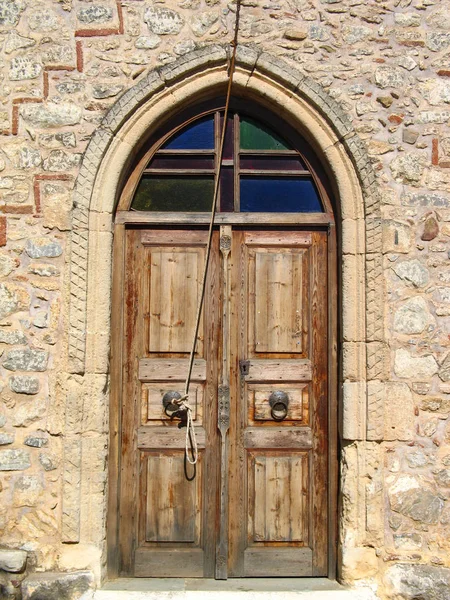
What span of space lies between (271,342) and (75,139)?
1.70 m

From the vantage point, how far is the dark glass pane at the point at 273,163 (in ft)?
12.8

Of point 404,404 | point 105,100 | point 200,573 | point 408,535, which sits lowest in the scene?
point 200,573

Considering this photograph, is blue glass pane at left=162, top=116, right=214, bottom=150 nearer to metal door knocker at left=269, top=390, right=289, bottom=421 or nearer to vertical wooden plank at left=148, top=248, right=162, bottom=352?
vertical wooden plank at left=148, top=248, right=162, bottom=352

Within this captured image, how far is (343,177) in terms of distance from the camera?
146 inches

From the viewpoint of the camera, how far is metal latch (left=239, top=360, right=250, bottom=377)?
378 cm

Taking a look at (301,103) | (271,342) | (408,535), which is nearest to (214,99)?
(301,103)

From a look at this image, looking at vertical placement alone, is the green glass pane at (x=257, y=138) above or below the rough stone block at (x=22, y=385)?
above

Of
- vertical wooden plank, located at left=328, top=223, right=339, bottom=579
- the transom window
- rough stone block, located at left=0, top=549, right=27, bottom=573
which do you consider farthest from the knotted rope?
rough stone block, located at left=0, top=549, right=27, bottom=573

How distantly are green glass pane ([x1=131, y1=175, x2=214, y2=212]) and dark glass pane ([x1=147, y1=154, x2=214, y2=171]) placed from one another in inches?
2.8

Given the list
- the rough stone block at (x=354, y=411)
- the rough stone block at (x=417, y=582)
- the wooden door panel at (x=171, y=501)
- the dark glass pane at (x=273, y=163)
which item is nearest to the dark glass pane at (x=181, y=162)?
the dark glass pane at (x=273, y=163)

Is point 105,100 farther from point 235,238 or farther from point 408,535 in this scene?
point 408,535

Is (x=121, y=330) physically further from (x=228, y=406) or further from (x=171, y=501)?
(x=171, y=501)

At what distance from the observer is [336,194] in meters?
3.78

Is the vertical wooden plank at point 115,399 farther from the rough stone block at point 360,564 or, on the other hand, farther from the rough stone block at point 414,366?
the rough stone block at point 414,366
